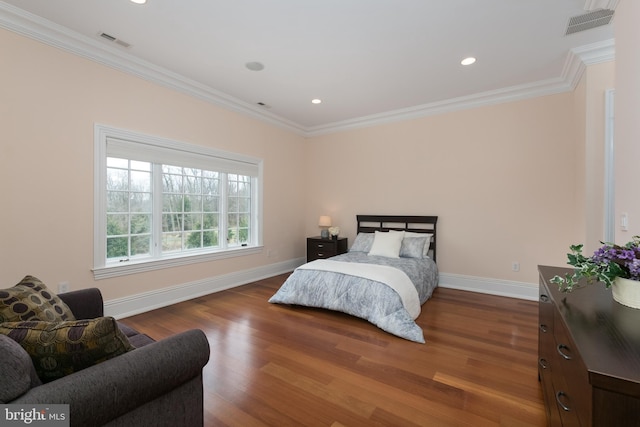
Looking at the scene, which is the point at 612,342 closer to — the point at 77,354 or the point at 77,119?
the point at 77,354

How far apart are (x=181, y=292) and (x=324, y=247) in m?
2.40

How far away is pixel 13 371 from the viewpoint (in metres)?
0.89

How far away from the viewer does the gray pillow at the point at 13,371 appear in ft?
2.85

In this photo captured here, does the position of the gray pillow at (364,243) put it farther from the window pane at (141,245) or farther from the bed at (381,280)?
the window pane at (141,245)

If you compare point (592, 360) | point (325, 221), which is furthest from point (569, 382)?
point (325, 221)

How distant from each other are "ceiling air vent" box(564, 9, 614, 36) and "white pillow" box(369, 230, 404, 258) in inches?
114

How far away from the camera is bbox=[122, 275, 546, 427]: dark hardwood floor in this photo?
171 centimetres

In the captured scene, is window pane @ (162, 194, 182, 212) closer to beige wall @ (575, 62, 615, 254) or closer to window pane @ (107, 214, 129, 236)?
window pane @ (107, 214, 129, 236)

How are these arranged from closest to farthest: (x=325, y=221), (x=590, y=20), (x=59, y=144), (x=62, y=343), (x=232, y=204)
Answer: (x=62, y=343) → (x=590, y=20) → (x=59, y=144) → (x=232, y=204) → (x=325, y=221)

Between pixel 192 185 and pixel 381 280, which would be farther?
pixel 192 185

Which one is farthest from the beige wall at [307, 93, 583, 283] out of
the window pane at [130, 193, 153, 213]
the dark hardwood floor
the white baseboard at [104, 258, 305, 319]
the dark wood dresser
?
the window pane at [130, 193, 153, 213]

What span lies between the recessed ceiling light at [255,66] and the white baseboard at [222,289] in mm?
2878

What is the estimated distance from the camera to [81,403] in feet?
3.02

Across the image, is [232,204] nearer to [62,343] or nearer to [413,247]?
[413,247]
